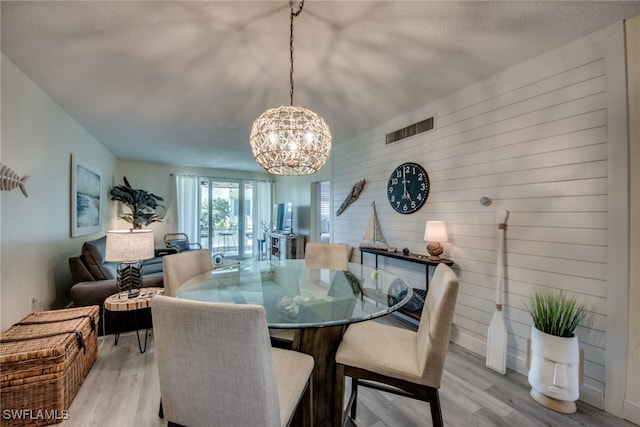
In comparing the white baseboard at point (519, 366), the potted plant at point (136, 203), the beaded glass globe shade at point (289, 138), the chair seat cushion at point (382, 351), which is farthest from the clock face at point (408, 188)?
the potted plant at point (136, 203)

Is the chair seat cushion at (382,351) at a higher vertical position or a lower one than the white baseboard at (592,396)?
higher

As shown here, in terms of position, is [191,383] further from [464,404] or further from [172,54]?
[172,54]

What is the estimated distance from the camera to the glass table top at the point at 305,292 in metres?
1.47

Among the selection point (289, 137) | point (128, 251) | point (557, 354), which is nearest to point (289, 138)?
point (289, 137)

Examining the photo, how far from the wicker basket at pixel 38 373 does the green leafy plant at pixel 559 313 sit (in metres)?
3.09

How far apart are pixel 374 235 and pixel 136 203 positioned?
4944 mm

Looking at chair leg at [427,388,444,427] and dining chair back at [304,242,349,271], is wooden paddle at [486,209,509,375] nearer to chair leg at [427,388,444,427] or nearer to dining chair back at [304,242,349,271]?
chair leg at [427,388,444,427]

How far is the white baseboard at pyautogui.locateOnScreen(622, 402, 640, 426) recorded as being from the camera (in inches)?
63.2

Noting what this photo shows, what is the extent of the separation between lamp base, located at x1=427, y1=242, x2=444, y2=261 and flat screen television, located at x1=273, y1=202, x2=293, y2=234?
3900 mm

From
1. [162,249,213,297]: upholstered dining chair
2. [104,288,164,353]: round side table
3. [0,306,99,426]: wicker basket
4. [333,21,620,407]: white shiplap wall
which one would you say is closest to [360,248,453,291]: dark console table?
[333,21,620,407]: white shiplap wall

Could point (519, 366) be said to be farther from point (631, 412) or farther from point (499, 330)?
point (631, 412)

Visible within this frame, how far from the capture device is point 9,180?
1.96 meters

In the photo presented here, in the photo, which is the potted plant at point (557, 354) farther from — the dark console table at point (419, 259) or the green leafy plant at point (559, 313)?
the dark console table at point (419, 259)

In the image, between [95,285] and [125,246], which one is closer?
[125,246]
